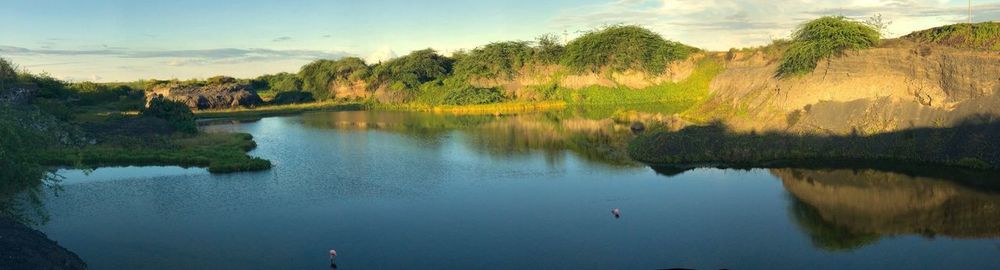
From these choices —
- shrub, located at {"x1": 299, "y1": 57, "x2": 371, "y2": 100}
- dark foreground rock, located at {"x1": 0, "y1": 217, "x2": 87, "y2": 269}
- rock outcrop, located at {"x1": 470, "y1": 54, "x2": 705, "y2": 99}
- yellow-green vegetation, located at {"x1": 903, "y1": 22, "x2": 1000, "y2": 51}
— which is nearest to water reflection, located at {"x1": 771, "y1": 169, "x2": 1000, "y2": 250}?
yellow-green vegetation, located at {"x1": 903, "y1": 22, "x2": 1000, "y2": 51}

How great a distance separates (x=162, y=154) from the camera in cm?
5003

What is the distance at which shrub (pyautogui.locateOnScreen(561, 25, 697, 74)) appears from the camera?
101500 mm

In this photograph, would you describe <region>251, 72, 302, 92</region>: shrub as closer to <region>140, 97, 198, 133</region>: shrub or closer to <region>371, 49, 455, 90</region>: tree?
<region>371, 49, 455, 90</region>: tree

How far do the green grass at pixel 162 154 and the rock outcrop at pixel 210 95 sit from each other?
2114 inches

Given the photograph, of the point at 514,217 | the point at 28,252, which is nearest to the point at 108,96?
the point at 28,252

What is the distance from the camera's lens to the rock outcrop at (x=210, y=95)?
108 m

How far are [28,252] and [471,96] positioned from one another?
83839 mm

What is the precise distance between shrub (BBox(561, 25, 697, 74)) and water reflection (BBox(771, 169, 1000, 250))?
64.7 m

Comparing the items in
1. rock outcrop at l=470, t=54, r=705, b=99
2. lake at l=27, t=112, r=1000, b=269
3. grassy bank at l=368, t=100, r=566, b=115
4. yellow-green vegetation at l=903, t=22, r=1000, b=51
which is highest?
yellow-green vegetation at l=903, t=22, r=1000, b=51

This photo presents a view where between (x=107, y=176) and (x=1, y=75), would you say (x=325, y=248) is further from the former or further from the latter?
(x=1, y=75)

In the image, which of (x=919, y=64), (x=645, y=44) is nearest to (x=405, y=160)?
(x=919, y=64)

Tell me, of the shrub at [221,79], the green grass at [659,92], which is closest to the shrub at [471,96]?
the green grass at [659,92]

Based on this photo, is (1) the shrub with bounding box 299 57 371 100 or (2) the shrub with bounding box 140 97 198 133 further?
(1) the shrub with bounding box 299 57 371 100

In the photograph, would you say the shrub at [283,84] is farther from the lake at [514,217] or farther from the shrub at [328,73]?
the lake at [514,217]
